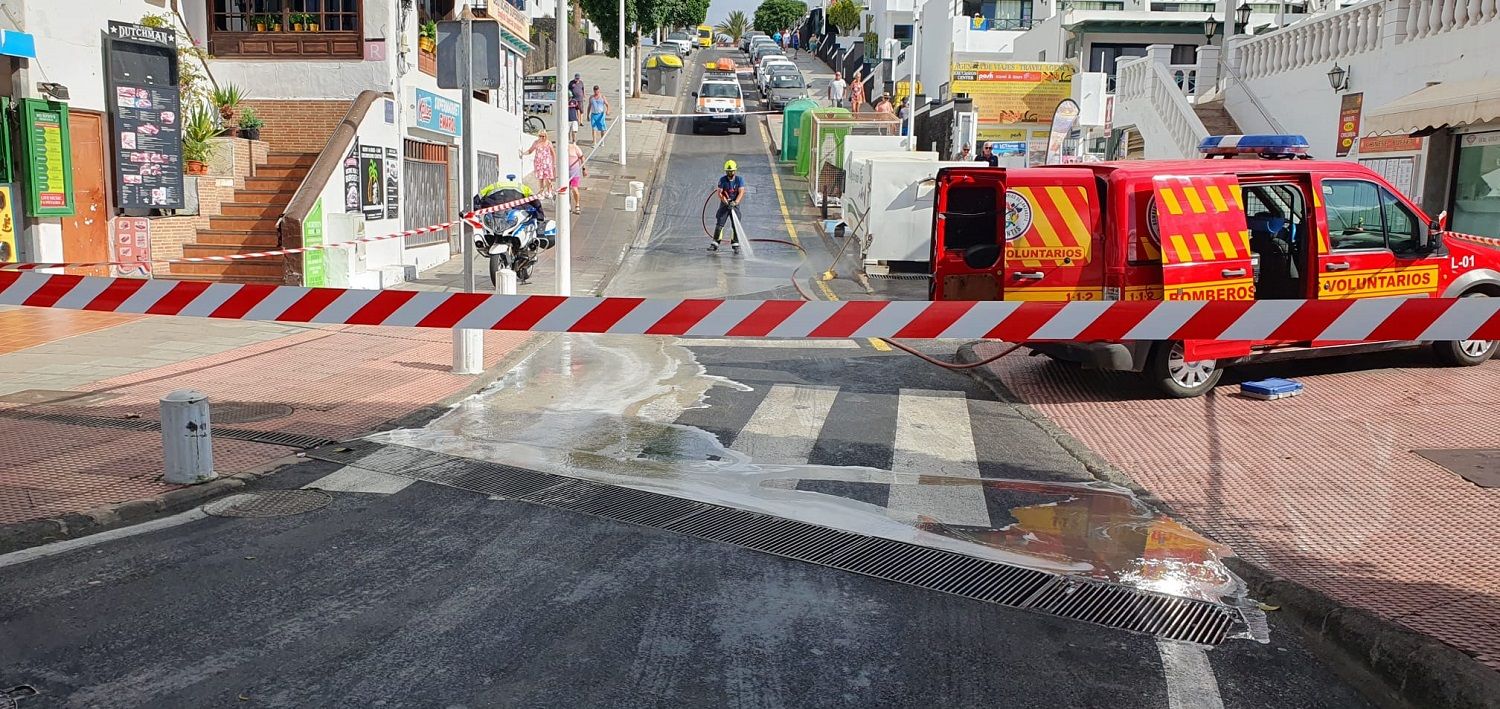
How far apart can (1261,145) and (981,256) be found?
2.62 m

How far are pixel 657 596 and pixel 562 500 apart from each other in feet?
5.68

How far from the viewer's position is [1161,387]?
10.0m

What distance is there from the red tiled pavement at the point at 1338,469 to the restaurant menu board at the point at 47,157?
1126 cm

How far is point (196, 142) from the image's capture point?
17.1 meters

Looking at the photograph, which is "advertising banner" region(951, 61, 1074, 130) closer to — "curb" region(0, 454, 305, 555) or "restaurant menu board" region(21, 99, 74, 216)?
"restaurant menu board" region(21, 99, 74, 216)

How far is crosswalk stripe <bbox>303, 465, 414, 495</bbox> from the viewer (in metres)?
7.00

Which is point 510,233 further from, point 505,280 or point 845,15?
point 845,15

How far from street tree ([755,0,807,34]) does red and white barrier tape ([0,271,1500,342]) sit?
11451 centimetres

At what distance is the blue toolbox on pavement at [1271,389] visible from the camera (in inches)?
392

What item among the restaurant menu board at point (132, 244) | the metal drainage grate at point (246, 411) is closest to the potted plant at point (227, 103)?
the restaurant menu board at point (132, 244)

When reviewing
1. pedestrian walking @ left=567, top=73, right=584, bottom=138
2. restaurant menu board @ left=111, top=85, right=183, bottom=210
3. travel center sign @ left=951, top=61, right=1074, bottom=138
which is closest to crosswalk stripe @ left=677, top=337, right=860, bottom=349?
restaurant menu board @ left=111, top=85, right=183, bottom=210

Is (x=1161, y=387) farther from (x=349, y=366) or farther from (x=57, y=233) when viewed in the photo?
(x=57, y=233)

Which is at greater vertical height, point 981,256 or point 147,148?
point 147,148

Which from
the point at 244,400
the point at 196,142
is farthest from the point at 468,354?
the point at 196,142
